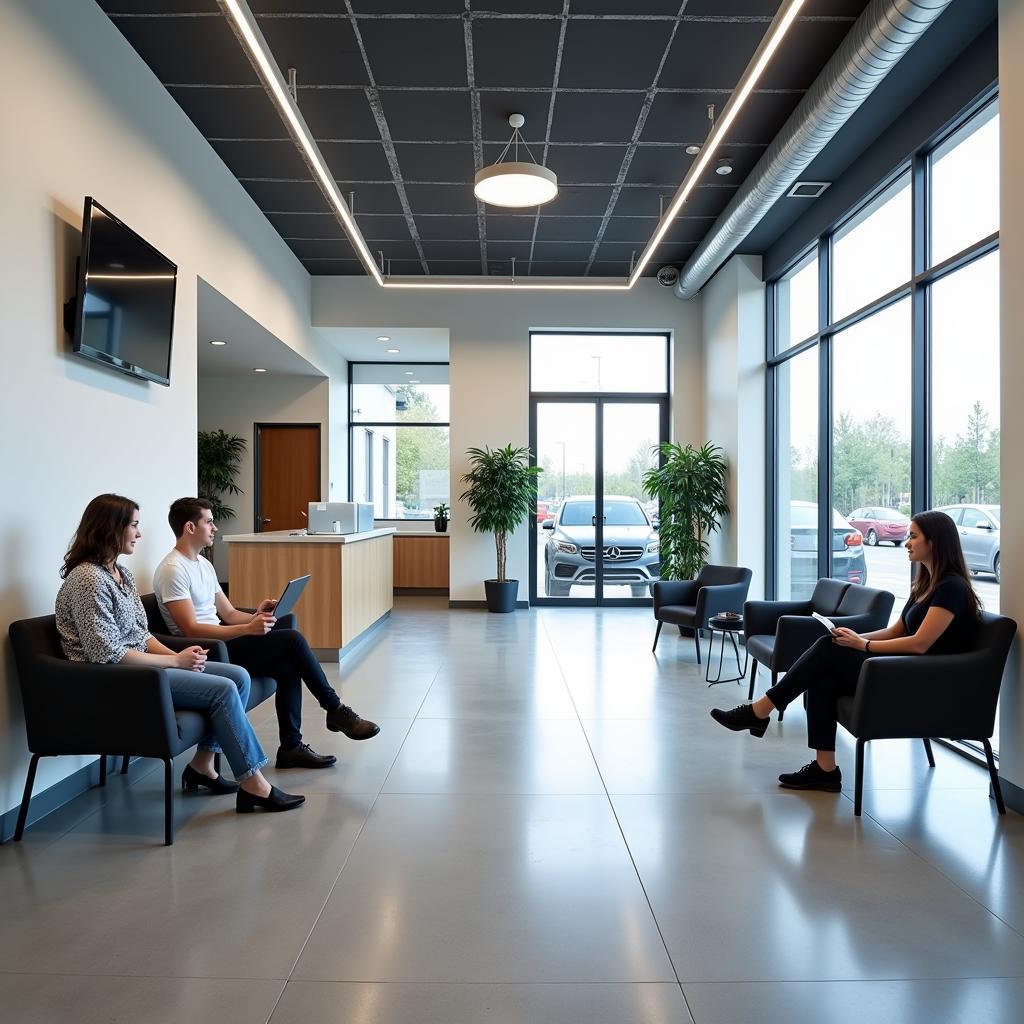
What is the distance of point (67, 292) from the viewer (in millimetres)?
3561

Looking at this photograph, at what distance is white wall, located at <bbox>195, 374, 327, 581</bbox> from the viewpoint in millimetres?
10336

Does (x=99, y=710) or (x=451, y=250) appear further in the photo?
(x=451, y=250)

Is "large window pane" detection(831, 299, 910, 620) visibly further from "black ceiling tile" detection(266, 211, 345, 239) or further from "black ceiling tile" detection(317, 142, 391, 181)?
"black ceiling tile" detection(266, 211, 345, 239)

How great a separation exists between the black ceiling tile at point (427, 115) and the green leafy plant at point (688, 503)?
4.06 m

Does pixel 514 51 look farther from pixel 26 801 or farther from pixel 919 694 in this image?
pixel 26 801

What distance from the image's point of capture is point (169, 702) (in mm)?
2949

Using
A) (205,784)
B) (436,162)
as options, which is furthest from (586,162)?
(205,784)

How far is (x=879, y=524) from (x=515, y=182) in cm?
333

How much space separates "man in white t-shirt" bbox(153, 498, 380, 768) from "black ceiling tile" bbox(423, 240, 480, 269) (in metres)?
5.06

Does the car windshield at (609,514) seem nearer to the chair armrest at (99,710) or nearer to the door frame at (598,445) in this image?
the door frame at (598,445)

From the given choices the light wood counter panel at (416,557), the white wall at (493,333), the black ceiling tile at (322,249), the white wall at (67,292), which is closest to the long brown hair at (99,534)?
the white wall at (67,292)

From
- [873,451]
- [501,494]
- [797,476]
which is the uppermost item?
[873,451]

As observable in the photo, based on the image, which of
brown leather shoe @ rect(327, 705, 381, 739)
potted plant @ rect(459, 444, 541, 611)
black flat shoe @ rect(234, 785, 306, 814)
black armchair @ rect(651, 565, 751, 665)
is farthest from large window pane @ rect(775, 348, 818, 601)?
black flat shoe @ rect(234, 785, 306, 814)

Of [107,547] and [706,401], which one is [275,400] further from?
[107,547]
